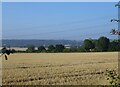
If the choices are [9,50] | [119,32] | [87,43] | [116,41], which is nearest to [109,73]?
[116,41]

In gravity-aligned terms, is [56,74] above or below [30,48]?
below

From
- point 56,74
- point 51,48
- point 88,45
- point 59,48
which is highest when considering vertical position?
point 88,45

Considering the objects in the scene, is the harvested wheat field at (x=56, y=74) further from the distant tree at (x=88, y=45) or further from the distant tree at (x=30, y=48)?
the distant tree at (x=88, y=45)

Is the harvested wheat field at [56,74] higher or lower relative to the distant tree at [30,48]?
lower

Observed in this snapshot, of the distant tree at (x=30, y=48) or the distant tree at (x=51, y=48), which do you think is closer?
the distant tree at (x=30, y=48)

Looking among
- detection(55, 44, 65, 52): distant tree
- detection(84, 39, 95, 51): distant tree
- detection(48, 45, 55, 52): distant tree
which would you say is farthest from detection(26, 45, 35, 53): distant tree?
detection(84, 39, 95, 51): distant tree

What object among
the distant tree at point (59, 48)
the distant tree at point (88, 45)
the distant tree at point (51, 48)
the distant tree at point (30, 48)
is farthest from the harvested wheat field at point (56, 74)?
the distant tree at point (88, 45)

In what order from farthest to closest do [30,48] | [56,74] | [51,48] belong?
[51,48] → [30,48] → [56,74]

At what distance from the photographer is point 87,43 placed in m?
106

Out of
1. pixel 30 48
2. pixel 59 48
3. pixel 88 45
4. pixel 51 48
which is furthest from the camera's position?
pixel 88 45

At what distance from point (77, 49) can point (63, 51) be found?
172 inches

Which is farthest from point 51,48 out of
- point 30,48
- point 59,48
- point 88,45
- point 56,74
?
point 56,74

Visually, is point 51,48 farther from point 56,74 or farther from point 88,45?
point 56,74

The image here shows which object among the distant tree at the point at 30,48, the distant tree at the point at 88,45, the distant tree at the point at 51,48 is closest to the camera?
the distant tree at the point at 30,48
